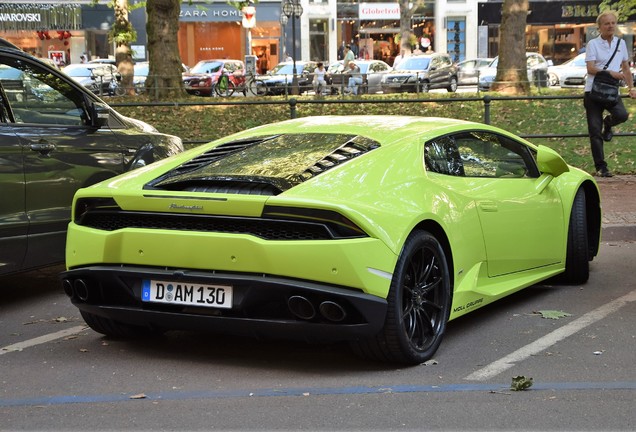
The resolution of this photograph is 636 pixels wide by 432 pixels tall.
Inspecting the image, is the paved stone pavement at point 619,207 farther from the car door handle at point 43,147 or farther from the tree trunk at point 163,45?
the tree trunk at point 163,45

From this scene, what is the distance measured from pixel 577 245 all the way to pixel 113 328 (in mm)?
3331

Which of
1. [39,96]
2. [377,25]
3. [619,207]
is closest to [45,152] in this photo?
[39,96]

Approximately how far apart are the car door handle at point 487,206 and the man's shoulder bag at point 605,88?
258 inches

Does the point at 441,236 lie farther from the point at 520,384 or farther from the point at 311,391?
the point at 311,391

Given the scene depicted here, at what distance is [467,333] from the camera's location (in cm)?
620

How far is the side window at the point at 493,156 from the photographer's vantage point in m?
6.54

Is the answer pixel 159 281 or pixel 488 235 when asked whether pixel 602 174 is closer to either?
pixel 488 235

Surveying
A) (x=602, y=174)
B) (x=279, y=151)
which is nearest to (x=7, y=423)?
(x=279, y=151)

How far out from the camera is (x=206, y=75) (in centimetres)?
3756

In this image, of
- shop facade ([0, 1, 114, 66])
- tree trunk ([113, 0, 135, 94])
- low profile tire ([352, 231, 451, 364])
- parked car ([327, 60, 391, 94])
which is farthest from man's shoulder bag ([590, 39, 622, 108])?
shop facade ([0, 1, 114, 66])

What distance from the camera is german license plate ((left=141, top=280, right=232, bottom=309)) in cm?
520

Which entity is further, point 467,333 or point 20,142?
point 20,142

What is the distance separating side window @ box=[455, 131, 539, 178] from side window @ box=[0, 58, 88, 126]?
2.92 m

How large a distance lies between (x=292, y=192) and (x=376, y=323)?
29.9 inches
